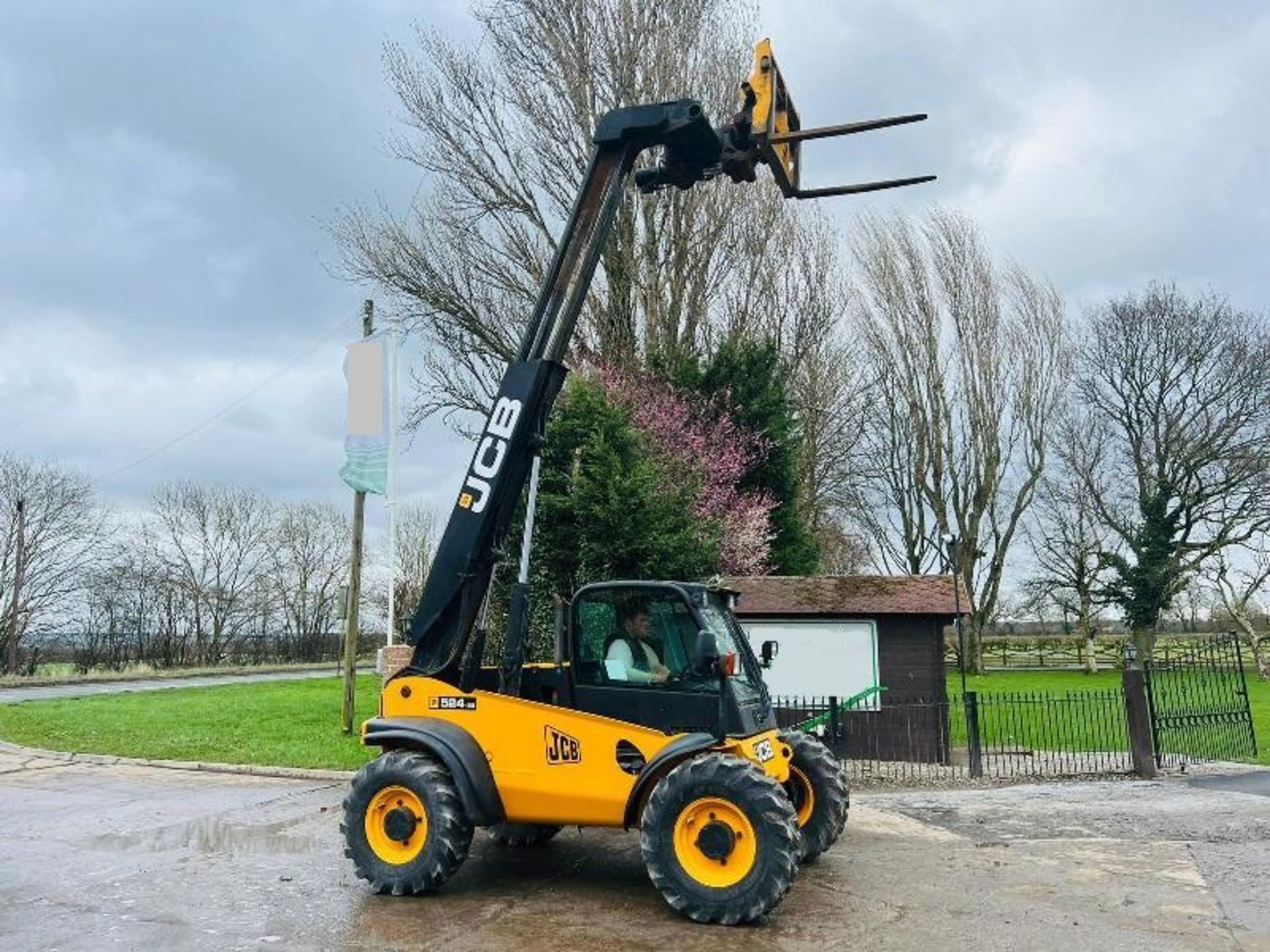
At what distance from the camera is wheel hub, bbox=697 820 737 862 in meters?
6.06

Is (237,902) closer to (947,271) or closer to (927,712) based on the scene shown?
(927,712)

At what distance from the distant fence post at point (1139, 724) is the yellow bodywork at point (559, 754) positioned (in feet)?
24.6

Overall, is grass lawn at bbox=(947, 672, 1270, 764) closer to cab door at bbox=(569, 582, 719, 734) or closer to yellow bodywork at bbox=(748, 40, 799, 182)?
cab door at bbox=(569, 582, 719, 734)

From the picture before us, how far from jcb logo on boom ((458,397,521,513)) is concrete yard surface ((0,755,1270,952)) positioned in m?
2.74

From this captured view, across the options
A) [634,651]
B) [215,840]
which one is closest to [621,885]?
[634,651]

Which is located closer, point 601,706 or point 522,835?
point 601,706

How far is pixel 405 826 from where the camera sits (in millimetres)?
6703

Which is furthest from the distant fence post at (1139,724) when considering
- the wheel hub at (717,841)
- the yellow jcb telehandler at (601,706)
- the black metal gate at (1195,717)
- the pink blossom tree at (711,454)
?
the wheel hub at (717,841)

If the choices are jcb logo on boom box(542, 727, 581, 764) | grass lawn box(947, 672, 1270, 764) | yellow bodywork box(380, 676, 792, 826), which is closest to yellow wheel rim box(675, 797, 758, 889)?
yellow bodywork box(380, 676, 792, 826)

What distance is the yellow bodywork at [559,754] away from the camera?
6527 mm

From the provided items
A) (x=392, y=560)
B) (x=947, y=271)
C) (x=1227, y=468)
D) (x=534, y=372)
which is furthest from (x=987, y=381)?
(x=534, y=372)

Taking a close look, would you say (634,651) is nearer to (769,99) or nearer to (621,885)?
(621,885)

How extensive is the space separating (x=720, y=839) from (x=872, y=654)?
8346 millimetres

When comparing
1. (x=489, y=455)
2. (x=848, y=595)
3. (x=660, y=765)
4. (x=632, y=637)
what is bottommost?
(x=660, y=765)
